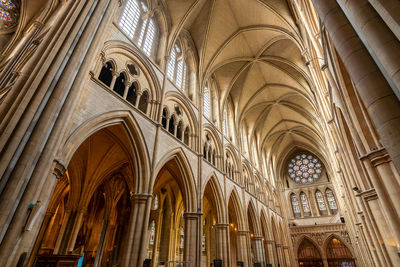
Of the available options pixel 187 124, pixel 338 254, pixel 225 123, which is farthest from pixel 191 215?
pixel 338 254

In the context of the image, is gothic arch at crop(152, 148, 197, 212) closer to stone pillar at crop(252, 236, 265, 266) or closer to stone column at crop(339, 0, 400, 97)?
stone column at crop(339, 0, 400, 97)

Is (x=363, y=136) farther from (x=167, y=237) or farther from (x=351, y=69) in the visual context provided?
(x=167, y=237)

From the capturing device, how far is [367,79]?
2.92 meters

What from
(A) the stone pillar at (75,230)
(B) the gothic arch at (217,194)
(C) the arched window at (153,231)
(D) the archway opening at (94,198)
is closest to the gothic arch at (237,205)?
(B) the gothic arch at (217,194)

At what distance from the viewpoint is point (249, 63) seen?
1750cm

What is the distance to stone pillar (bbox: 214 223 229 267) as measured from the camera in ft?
37.6

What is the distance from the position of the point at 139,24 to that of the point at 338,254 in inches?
1164

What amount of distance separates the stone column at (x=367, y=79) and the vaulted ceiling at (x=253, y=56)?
10082 mm

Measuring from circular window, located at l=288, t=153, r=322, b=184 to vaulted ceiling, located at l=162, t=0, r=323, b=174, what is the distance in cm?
652

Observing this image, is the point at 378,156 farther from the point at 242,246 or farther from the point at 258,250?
the point at 258,250

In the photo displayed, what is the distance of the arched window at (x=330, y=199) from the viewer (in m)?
26.7

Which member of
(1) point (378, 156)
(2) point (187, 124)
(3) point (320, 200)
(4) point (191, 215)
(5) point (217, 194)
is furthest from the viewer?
(3) point (320, 200)

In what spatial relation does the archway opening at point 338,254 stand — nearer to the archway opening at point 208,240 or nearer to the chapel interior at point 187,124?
the chapel interior at point 187,124

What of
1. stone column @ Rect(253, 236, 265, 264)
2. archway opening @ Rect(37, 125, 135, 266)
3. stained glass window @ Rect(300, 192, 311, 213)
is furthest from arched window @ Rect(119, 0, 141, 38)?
stained glass window @ Rect(300, 192, 311, 213)
